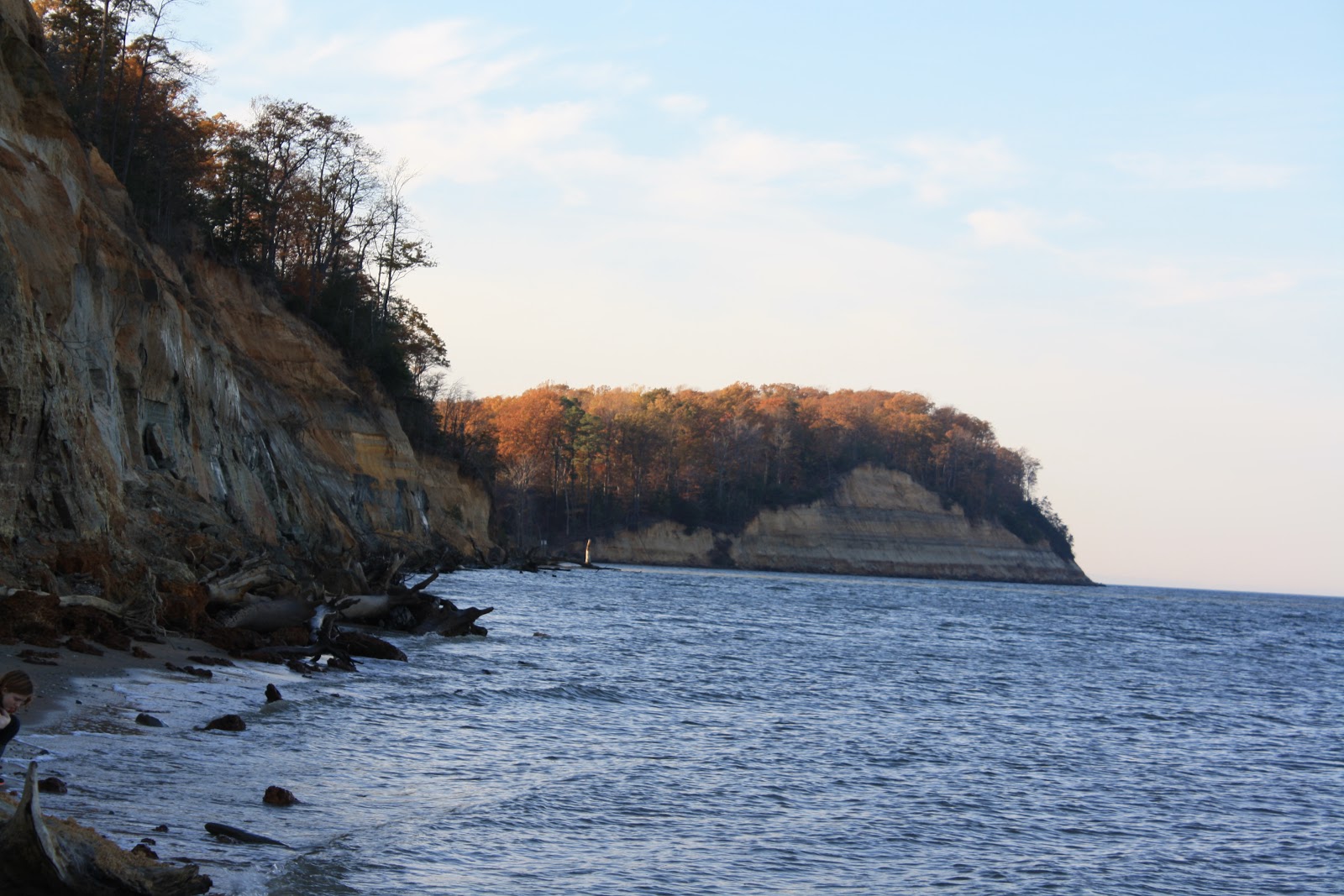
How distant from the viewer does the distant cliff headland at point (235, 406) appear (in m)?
15.8

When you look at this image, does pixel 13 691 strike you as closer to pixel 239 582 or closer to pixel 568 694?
pixel 568 694

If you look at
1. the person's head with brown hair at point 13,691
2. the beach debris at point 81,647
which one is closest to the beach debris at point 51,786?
the person's head with brown hair at point 13,691

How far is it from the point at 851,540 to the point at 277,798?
359ft

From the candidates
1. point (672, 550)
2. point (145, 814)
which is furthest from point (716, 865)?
point (672, 550)

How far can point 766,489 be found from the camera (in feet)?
384

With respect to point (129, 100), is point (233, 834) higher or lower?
lower

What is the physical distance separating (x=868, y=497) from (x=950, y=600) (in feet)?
159

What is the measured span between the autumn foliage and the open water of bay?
8205 cm

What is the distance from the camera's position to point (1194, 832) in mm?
11070

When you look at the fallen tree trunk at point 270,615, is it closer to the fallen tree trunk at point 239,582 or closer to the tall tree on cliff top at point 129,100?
the fallen tree trunk at point 239,582

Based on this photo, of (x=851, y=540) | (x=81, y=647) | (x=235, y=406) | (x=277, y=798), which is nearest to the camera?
(x=277, y=798)

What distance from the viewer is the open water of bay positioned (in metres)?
8.20

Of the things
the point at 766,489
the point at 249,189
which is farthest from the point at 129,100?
the point at 766,489

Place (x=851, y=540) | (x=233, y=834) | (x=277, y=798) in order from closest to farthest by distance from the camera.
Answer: (x=233, y=834) → (x=277, y=798) → (x=851, y=540)
